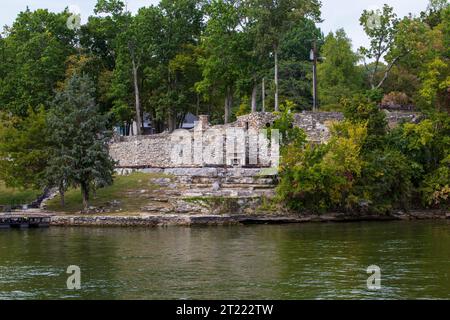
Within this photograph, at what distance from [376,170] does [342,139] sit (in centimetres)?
328

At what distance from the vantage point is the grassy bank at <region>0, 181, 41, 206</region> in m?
55.9

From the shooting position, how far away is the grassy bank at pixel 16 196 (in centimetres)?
5594

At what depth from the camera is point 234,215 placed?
49.6 meters

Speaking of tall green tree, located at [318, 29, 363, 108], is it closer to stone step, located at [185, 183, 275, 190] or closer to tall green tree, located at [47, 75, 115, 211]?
stone step, located at [185, 183, 275, 190]

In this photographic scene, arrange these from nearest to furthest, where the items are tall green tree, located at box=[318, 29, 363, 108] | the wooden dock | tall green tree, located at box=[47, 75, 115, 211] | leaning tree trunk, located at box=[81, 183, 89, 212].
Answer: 1. the wooden dock
2. tall green tree, located at box=[47, 75, 115, 211]
3. leaning tree trunk, located at box=[81, 183, 89, 212]
4. tall green tree, located at box=[318, 29, 363, 108]

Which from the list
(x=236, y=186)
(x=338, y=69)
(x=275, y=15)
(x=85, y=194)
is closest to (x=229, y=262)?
(x=236, y=186)

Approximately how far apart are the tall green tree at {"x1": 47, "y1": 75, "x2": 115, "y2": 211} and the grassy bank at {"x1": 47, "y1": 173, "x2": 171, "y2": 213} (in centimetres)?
125

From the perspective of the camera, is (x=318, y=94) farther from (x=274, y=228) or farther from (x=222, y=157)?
(x=274, y=228)

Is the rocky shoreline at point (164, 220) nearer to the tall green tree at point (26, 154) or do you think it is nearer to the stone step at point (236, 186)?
the stone step at point (236, 186)

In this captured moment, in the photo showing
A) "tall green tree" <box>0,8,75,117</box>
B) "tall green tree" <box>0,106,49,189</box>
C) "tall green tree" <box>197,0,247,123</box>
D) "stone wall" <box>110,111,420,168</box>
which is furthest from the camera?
"tall green tree" <box>0,8,75,117</box>

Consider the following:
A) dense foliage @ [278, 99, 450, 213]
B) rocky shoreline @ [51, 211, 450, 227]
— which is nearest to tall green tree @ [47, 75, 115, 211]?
rocky shoreline @ [51, 211, 450, 227]

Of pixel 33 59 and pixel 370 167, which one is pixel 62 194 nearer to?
pixel 33 59

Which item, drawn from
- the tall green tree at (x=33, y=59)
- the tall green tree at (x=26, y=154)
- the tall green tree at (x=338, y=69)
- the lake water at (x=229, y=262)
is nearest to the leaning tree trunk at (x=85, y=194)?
the tall green tree at (x=26, y=154)

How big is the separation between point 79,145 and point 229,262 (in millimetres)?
23139
